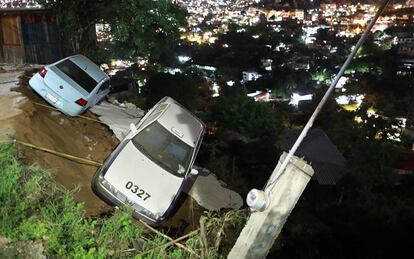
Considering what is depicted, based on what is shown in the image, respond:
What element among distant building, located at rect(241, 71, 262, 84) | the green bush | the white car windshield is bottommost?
distant building, located at rect(241, 71, 262, 84)

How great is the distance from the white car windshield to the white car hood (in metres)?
0.15

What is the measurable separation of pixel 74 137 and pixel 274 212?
6.62m

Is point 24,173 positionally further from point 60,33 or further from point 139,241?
point 60,33

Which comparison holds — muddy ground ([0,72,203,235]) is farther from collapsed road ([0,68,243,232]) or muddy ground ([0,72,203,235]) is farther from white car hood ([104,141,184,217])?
white car hood ([104,141,184,217])

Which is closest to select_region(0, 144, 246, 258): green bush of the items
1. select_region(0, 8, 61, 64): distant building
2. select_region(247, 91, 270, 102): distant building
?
select_region(0, 8, 61, 64): distant building

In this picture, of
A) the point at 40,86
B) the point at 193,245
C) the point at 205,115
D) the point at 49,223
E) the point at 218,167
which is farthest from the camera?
the point at 205,115

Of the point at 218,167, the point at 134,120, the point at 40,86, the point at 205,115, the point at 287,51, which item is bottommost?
the point at 287,51

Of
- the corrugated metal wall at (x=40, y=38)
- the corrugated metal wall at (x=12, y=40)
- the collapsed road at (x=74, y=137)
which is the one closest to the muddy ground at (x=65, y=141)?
the collapsed road at (x=74, y=137)

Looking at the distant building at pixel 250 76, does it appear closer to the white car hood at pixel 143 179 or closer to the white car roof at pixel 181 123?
the white car roof at pixel 181 123

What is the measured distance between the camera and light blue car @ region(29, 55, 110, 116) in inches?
381

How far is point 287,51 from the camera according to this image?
179 ft

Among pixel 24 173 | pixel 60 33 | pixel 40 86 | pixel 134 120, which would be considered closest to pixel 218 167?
pixel 134 120

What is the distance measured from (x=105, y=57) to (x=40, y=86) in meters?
6.59

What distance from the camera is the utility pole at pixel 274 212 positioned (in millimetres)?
4160
